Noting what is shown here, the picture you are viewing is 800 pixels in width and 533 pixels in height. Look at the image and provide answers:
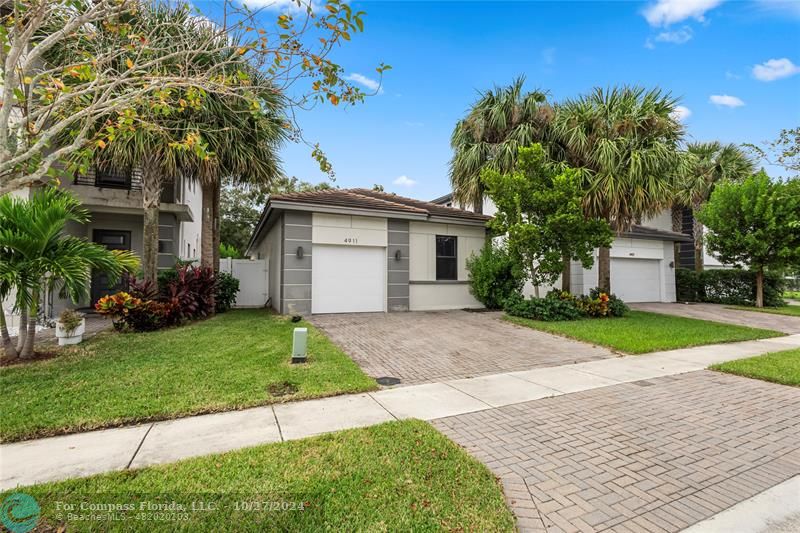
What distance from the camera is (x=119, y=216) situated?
13078 mm

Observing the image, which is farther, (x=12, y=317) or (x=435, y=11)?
(x=12, y=317)

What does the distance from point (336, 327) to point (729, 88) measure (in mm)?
13687

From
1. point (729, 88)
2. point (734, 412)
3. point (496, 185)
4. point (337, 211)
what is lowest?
point (734, 412)

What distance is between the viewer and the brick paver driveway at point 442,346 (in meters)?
6.46

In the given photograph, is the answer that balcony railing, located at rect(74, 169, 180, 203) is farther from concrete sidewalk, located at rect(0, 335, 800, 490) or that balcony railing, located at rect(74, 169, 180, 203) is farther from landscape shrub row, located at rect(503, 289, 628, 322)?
landscape shrub row, located at rect(503, 289, 628, 322)

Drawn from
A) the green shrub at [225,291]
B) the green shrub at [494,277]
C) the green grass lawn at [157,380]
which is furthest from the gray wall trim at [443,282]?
the green shrub at [225,291]

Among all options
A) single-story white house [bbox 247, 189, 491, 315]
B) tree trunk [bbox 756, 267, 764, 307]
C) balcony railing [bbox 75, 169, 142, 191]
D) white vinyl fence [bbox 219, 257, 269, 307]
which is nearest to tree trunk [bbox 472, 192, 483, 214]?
single-story white house [bbox 247, 189, 491, 315]

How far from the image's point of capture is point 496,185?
37.7 feet

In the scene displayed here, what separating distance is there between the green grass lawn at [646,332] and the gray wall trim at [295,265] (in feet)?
21.3

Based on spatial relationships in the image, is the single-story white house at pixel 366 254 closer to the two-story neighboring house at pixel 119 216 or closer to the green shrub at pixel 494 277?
the green shrub at pixel 494 277

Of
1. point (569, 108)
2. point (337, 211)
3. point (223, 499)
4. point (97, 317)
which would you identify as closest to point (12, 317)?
point (97, 317)

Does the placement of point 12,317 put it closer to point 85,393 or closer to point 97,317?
point 97,317

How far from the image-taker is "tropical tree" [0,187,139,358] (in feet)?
19.4

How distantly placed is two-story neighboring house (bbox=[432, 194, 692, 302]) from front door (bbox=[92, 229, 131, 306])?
1472cm
